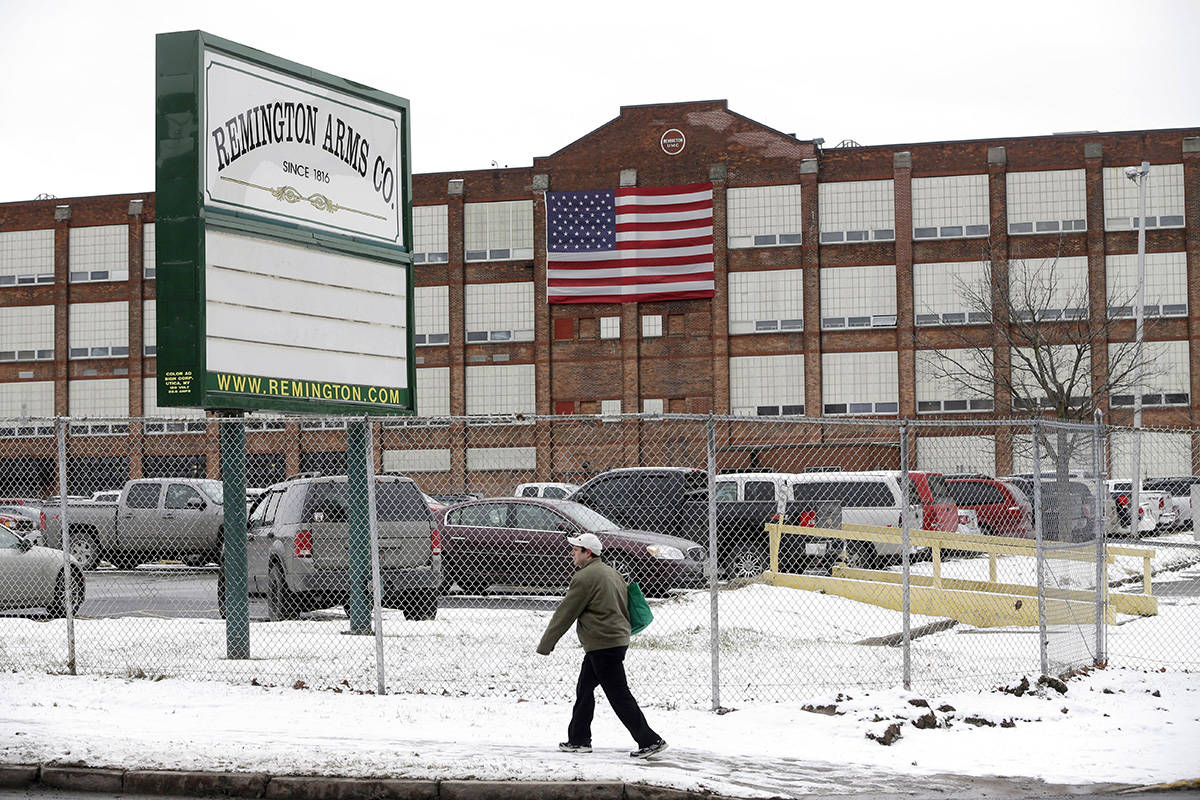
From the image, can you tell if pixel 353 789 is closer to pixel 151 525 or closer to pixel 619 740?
pixel 619 740

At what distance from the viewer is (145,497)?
2677 cm

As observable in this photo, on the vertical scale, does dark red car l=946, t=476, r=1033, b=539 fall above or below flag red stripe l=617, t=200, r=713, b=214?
below

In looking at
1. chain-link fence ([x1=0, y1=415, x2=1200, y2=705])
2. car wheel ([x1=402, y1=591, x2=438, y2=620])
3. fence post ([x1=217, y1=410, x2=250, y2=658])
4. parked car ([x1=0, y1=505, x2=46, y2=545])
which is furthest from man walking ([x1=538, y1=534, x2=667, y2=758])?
parked car ([x1=0, y1=505, x2=46, y2=545])

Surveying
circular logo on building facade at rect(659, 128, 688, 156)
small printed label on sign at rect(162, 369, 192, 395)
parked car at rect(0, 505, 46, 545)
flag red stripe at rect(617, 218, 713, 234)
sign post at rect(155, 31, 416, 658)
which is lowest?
parked car at rect(0, 505, 46, 545)

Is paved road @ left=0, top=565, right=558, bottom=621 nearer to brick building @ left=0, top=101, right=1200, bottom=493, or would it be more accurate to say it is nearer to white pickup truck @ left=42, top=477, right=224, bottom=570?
white pickup truck @ left=42, top=477, right=224, bottom=570

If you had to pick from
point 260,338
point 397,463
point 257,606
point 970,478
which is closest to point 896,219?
point 397,463

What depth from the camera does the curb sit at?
8.37 meters

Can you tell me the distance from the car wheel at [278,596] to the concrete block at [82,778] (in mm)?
7191

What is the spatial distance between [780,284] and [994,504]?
2958 centimetres

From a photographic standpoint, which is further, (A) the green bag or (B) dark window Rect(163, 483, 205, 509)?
(B) dark window Rect(163, 483, 205, 509)

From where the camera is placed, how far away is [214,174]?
13430 millimetres

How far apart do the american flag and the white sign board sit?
37139 mm

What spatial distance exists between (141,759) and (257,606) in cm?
1030

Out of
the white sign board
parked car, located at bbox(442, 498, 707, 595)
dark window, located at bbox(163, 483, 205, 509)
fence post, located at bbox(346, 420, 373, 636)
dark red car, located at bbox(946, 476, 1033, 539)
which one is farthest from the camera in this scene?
dark window, located at bbox(163, 483, 205, 509)
